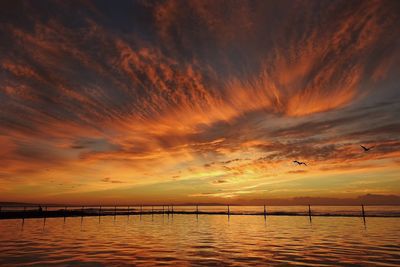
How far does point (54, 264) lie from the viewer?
17.8m

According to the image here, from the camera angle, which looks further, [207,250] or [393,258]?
[207,250]

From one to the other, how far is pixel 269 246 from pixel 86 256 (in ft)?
48.8

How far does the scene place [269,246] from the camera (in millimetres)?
25250

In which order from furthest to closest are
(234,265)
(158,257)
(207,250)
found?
(207,250)
(158,257)
(234,265)

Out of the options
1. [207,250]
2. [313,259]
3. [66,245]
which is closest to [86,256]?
[66,245]

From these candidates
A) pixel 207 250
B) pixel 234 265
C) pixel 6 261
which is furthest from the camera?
pixel 207 250

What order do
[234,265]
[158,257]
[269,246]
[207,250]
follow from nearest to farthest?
[234,265]
[158,257]
[207,250]
[269,246]

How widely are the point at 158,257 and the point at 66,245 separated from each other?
11125 millimetres

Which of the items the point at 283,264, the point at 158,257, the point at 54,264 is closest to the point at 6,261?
the point at 54,264

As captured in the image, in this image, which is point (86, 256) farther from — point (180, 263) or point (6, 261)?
point (180, 263)

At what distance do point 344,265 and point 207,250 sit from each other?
9.85 meters

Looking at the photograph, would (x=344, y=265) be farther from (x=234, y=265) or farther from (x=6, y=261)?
(x=6, y=261)

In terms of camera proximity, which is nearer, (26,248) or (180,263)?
(180,263)

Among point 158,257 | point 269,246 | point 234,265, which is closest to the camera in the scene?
point 234,265
